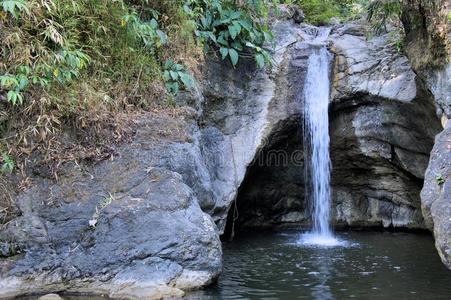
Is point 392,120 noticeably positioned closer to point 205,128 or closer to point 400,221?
point 400,221

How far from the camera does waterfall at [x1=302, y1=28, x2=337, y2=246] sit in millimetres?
10047

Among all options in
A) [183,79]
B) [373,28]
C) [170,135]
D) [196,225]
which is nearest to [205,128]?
[183,79]

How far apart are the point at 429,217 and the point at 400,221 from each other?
5.34 m

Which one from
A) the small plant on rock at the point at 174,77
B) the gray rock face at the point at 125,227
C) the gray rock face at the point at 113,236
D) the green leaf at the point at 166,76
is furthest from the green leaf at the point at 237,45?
the gray rock face at the point at 113,236

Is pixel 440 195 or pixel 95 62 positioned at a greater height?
pixel 95 62

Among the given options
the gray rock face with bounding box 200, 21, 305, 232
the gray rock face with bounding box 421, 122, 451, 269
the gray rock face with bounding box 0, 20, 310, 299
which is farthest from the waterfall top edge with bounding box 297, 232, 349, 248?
the gray rock face with bounding box 421, 122, 451, 269

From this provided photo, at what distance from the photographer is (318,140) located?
10.3 metres

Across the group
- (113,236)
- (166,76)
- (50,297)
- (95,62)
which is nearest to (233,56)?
(166,76)

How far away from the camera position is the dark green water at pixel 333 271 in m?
5.84

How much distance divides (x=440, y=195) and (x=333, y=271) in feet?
6.75

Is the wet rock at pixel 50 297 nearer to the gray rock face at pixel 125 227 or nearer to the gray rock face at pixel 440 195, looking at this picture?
the gray rock face at pixel 125 227

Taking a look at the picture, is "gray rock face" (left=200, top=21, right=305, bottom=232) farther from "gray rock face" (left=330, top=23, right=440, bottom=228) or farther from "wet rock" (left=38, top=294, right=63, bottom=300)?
"wet rock" (left=38, top=294, right=63, bottom=300)

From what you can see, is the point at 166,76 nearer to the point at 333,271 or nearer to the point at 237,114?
the point at 237,114

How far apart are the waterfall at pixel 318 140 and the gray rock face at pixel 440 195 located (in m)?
3.70
